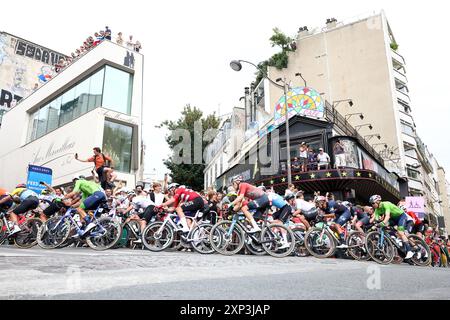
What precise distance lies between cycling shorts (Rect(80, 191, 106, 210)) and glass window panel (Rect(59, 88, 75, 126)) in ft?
57.4

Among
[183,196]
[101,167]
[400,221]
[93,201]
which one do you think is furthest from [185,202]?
[400,221]

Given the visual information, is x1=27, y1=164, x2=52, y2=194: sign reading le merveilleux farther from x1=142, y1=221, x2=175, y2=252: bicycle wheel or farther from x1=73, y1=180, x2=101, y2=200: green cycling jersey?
x1=142, y1=221, x2=175, y2=252: bicycle wheel

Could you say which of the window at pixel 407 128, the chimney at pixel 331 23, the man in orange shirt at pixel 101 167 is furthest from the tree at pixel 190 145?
the man in orange shirt at pixel 101 167

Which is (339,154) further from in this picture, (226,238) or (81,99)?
(81,99)

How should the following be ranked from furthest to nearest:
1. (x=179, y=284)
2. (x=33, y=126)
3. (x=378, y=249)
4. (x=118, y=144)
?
1. (x=33, y=126)
2. (x=118, y=144)
3. (x=378, y=249)
4. (x=179, y=284)

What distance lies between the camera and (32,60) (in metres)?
41.5

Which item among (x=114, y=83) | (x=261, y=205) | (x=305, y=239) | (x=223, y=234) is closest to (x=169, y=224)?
(x=223, y=234)

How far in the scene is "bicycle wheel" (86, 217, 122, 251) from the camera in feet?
27.8

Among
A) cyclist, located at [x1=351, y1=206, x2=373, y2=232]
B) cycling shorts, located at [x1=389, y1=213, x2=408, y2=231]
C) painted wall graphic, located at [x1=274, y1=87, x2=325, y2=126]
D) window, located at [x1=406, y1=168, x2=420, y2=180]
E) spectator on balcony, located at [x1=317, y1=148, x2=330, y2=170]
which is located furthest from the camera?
window, located at [x1=406, y1=168, x2=420, y2=180]

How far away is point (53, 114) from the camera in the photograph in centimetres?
2670

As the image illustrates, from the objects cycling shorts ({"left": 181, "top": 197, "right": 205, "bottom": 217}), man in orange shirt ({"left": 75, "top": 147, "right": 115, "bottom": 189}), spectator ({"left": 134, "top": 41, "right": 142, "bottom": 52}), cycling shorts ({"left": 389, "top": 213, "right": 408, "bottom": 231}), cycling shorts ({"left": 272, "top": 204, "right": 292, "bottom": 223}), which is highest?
spectator ({"left": 134, "top": 41, "right": 142, "bottom": 52})

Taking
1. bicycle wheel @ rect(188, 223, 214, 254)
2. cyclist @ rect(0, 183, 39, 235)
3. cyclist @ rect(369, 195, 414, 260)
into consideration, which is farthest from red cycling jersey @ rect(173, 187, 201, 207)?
cyclist @ rect(369, 195, 414, 260)

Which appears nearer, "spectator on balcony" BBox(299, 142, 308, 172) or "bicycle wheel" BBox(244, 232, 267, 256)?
"bicycle wheel" BBox(244, 232, 267, 256)

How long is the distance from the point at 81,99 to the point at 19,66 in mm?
22760
